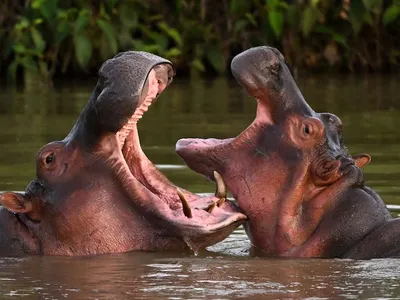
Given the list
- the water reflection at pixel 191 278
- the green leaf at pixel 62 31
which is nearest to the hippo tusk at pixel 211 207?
the water reflection at pixel 191 278

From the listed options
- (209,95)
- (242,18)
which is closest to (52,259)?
(209,95)

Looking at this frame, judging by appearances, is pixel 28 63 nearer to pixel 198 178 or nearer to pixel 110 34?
pixel 110 34

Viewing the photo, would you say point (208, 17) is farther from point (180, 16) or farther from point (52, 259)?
point (52, 259)

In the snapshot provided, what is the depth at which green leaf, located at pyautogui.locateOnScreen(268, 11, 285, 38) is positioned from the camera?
15648mm

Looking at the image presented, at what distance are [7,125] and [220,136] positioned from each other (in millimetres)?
2163

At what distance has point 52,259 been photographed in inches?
225

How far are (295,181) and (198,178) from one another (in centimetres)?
270

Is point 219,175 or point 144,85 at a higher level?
point 144,85

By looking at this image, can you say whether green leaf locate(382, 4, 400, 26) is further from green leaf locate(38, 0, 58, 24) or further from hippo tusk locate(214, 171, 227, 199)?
hippo tusk locate(214, 171, 227, 199)

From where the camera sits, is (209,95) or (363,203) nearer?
(363,203)

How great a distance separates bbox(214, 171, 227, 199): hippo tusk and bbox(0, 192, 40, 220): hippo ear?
0.78 m

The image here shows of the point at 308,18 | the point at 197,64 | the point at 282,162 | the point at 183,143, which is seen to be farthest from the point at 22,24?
the point at 282,162

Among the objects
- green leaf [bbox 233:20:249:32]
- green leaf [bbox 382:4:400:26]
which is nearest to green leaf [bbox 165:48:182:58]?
green leaf [bbox 233:20:249:32]

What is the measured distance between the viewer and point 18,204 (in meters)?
5.72
